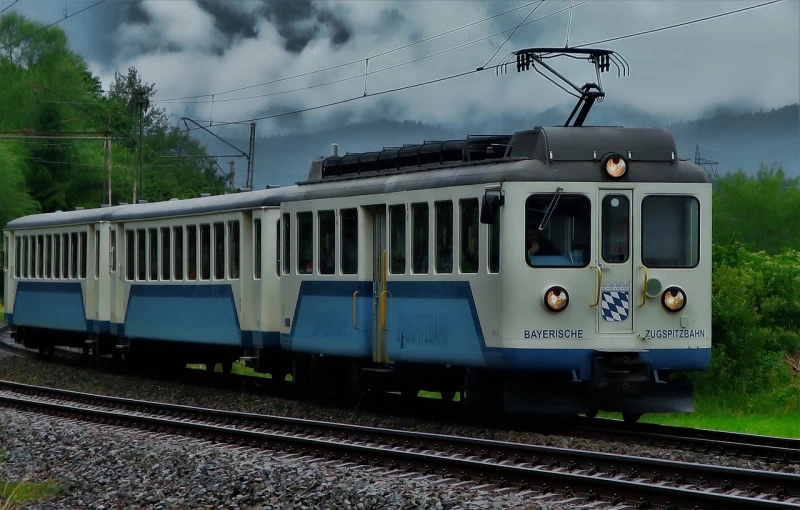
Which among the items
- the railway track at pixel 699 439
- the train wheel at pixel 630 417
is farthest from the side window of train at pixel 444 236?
the train wheel at pixel 630 417

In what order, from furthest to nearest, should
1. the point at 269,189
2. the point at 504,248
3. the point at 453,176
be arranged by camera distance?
the point at 269,189 < the point at 453,176 < the point at 504,248

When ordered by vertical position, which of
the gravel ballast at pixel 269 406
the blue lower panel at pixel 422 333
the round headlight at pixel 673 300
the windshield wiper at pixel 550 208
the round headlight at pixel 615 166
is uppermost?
the round headlight at pixel 615 166

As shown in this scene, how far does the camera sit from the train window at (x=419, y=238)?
14.9 meters

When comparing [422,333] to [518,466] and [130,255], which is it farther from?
[130,255]

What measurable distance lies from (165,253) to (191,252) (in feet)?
3.65

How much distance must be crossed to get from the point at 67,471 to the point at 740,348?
1184 cm

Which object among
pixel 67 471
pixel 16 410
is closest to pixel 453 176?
pixel 67 471

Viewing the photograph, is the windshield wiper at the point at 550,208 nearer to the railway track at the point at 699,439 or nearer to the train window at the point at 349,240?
the railway track at the point at 699,439

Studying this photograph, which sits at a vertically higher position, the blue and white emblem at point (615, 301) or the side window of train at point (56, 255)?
the side window of train at point (56, 255)

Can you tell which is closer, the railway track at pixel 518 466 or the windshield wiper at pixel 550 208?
the railway track at pixel 518 466

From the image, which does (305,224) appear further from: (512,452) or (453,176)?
(512,452)

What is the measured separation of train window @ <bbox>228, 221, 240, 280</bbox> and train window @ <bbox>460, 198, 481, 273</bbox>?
6378 millimetres

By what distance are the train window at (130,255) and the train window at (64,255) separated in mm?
3143

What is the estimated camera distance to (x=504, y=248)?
13406mm
